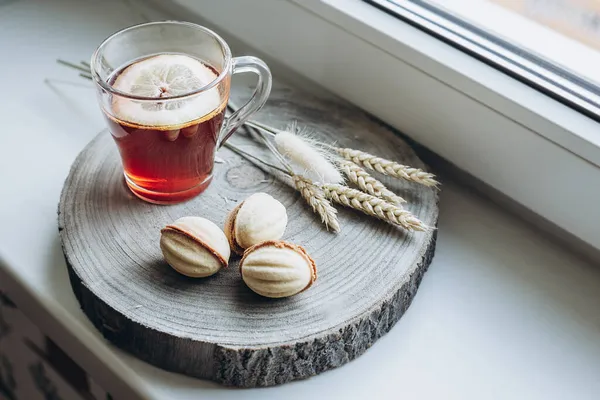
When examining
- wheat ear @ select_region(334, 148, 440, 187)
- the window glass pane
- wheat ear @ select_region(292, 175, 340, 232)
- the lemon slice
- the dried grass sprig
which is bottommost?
wheat ear @ select_region(292, 175, 340, 232)

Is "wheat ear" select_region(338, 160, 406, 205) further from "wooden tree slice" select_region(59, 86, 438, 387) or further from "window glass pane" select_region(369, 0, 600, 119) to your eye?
"window glass pane" select_region(369, 0, 600, 119)

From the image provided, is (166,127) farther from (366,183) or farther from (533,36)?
(533,36)

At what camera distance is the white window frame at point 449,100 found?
699mm

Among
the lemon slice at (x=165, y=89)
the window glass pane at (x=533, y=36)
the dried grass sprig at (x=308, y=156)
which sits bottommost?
the dried grass sprig at (x=308, y=156)

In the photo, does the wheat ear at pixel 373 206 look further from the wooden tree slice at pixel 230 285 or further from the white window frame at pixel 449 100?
the white window frame at pixel 449 100

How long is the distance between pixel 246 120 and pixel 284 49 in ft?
0.55

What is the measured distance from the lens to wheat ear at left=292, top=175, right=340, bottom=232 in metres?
0.70

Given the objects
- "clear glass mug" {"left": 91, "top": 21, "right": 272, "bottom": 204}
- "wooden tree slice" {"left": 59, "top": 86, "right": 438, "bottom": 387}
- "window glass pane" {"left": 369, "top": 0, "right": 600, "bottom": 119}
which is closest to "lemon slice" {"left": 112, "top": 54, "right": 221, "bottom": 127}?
"clear glass mug" {"left": 91, "top": 21, "right": 272, "bottom": 204}

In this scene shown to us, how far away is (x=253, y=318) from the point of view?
61cm

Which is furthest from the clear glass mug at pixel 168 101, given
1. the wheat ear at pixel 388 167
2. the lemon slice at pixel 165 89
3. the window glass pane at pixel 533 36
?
the window glass pane at pixel 533 36

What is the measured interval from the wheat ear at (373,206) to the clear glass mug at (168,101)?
0.13 m

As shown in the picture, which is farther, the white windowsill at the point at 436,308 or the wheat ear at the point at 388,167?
the wheat ear at the point at 388,167

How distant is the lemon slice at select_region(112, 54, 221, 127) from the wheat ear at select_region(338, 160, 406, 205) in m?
0.16

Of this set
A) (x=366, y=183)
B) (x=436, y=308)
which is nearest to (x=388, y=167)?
(x=366, y=183)
